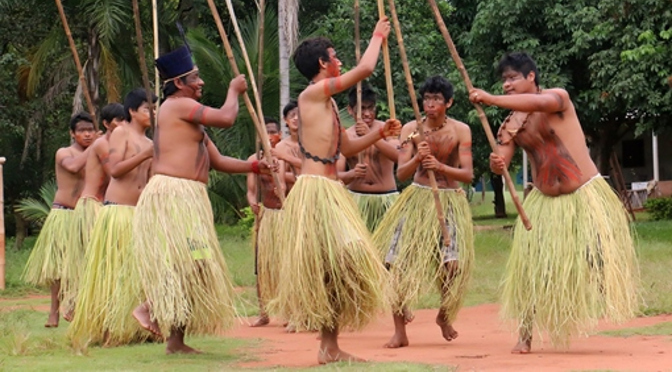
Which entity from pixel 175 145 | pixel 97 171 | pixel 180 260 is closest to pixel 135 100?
pixel 97 171

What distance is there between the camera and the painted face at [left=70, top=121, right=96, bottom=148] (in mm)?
8750

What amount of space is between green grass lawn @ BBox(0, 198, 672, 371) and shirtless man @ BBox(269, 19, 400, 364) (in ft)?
0.91

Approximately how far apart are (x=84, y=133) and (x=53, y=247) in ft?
2.94

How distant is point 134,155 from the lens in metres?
7.25

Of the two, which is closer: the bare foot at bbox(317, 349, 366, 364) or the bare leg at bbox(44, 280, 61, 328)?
the bare foot at bbox(317, 349, 366, 364)

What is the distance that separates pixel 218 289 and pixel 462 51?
13289mm

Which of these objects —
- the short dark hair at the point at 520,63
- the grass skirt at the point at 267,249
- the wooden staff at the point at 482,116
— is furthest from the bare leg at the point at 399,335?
the grass skirt at the point at 267,249

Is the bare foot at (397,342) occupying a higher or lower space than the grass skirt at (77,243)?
lower

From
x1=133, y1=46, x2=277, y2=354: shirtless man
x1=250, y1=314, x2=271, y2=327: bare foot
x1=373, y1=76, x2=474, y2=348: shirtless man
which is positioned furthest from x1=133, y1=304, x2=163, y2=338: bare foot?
x1=250, y1=314, x2=271, y2=327: bare foot

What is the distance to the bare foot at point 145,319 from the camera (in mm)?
6129

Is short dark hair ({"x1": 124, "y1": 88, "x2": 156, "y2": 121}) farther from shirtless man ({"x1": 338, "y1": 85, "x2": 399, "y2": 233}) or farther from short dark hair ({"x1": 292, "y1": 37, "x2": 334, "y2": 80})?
short dark hair ({"x1": 292, "y1": 37, "x2": 334, "y2": 80})

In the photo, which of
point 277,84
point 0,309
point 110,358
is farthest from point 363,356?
point 277,84

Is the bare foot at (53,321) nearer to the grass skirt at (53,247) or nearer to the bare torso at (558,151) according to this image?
the grass skirt at (53,247)

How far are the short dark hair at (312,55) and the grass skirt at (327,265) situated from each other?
1.94ft
